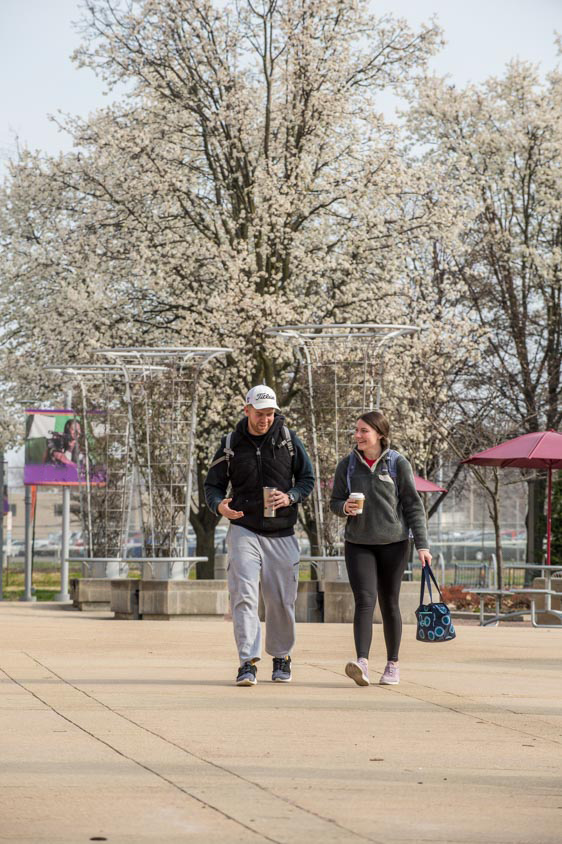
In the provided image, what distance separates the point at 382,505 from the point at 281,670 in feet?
4.16

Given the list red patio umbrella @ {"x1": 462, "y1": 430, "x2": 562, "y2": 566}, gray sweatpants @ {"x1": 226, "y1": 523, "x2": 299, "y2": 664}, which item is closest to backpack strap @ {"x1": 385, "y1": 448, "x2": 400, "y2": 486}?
gray sweatpants @ {"x1": 226, "y1": 523, "x2": 299, "y2": 664}

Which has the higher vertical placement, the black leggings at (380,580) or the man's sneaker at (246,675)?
the black leggings at (380,580)

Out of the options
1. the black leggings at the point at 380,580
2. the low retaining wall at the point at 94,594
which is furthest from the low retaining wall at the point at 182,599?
the black leggings at the point at 380,580

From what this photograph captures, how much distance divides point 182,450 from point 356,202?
10.4m

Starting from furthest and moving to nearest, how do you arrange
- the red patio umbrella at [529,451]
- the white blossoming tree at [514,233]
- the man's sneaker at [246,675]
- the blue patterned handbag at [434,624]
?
1. the white blossoming tree at [514,233]
2. the red patio umbrella at [529,451]
3. the blue patterned handbag at [434,624]
4. the man's sneaker at [246,675]

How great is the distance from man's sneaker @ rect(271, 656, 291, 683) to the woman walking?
50cm

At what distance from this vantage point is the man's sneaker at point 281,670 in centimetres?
940

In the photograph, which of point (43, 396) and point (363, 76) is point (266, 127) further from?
point (43, 396)

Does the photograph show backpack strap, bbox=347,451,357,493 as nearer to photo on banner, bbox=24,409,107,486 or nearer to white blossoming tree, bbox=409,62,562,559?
photo on banner, bbox=24,409,107,486

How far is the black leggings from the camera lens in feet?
30.1

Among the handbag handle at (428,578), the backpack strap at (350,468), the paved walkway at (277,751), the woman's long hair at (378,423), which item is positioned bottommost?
the paved walkway at (277,751)

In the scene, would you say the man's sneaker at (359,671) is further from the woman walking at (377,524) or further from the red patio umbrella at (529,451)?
the red patio umbrella at (529,451)

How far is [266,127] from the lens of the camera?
2883cm

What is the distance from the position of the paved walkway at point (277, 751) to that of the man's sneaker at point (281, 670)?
9 centimetres
